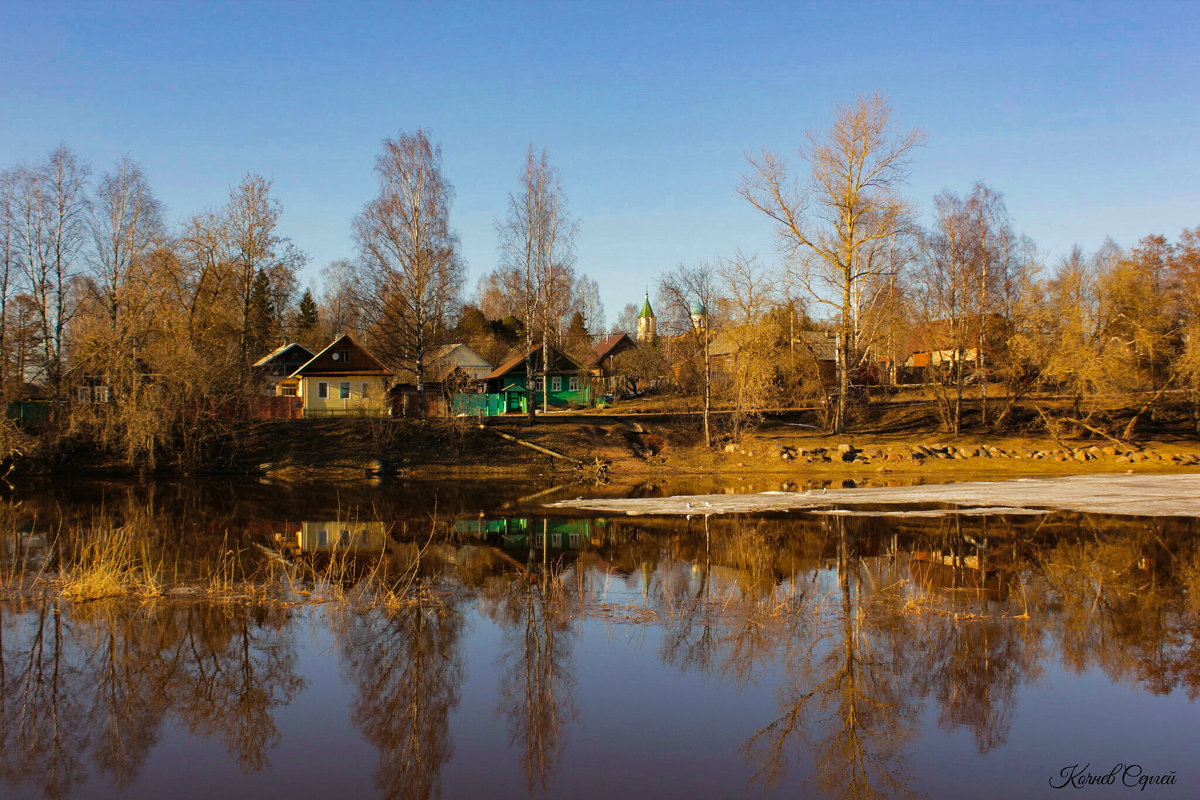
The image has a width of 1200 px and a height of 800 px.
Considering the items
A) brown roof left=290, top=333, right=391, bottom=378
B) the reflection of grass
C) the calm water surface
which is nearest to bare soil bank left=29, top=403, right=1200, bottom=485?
brown roof left=290, top=333, right=391, bottom=378

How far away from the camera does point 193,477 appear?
32.0m

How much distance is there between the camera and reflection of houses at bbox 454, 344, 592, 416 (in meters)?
50.1

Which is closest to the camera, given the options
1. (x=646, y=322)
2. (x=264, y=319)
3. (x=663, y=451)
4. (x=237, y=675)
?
(x=237, y=675)

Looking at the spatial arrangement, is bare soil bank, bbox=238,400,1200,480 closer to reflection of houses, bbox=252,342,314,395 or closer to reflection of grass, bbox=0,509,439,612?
reflection of grass, bbox=0,509,439,612

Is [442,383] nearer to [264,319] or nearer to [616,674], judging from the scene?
[264,319]

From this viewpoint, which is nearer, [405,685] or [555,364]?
[405,685]

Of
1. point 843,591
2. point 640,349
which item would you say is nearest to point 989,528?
point 843,591

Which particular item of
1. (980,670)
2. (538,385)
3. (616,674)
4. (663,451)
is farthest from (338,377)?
(980,670)

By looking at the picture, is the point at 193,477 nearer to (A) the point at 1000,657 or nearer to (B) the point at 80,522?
(B) the point at 80,522

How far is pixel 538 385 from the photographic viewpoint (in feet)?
184

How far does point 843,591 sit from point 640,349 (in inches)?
1948

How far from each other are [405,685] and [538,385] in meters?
48.0

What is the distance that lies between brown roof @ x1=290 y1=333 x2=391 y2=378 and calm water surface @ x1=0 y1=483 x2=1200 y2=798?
92.5 ft

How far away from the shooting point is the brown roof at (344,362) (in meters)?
43.2
